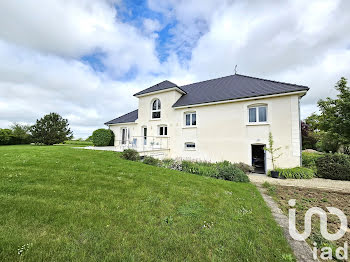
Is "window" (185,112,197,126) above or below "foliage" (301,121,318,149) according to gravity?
above

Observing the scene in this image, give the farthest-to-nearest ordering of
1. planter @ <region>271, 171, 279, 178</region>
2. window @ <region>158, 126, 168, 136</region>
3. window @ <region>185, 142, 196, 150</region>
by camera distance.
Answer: window @ <region>158, 126, 168, 136</region>, window @ <region>185, 142, 196, 150</region>, planter @ <region>271, 171, 279, 178</region>

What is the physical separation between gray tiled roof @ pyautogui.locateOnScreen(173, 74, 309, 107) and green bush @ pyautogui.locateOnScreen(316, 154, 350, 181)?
4598 mm

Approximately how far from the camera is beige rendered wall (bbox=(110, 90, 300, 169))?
938 cm

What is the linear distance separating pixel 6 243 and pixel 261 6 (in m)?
12.7

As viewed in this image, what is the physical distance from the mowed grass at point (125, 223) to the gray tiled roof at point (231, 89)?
894cm

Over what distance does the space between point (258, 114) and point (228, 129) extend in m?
2.45

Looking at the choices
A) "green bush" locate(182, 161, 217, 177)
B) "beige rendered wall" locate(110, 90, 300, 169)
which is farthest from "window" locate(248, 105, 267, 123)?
"green bush" locate(182, 161, 217, 177)

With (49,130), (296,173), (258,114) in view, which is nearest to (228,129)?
(258,114)

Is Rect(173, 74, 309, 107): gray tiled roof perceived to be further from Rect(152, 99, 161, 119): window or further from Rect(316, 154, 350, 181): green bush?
Rect(316, 154, 350, 181): green bush

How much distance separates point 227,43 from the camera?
1106 centimetres

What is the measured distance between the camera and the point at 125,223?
272 centimetres

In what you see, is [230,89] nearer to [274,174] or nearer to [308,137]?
[274,174]

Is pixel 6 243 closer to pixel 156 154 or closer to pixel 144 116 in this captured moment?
pixel 156 154

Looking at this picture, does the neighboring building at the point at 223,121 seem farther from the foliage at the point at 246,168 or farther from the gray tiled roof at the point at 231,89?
the foliage at the point at 246,168
